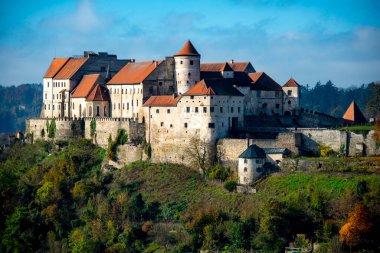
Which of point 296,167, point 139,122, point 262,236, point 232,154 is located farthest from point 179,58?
point 262,236

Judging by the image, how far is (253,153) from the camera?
7294 cm

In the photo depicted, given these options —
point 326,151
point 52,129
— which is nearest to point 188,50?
point 326,151

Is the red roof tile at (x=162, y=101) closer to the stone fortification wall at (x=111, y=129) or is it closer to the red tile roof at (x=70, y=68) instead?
the stone fortification wall at (x=111, y=129)

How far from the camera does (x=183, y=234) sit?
70.2 metres

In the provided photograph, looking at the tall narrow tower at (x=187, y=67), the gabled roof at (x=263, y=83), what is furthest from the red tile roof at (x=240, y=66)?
the tall narrow tower at (x=187, y=67)

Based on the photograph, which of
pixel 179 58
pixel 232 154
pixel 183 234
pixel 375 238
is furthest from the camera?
pixel 179 58

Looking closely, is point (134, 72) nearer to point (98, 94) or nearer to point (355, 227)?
point (98, 94)

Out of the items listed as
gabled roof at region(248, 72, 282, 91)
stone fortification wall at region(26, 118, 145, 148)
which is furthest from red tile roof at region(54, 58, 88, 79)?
gabled roof at region(248, 72, 282, 91)

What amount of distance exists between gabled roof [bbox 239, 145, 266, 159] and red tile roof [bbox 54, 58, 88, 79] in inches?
1182

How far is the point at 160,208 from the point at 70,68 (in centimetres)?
2976

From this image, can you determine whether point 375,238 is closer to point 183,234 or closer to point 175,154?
point 183,234

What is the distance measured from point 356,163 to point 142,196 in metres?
17.7

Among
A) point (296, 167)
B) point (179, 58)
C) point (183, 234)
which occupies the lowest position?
point (183, 234)

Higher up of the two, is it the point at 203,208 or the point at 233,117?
the point at 233,117
